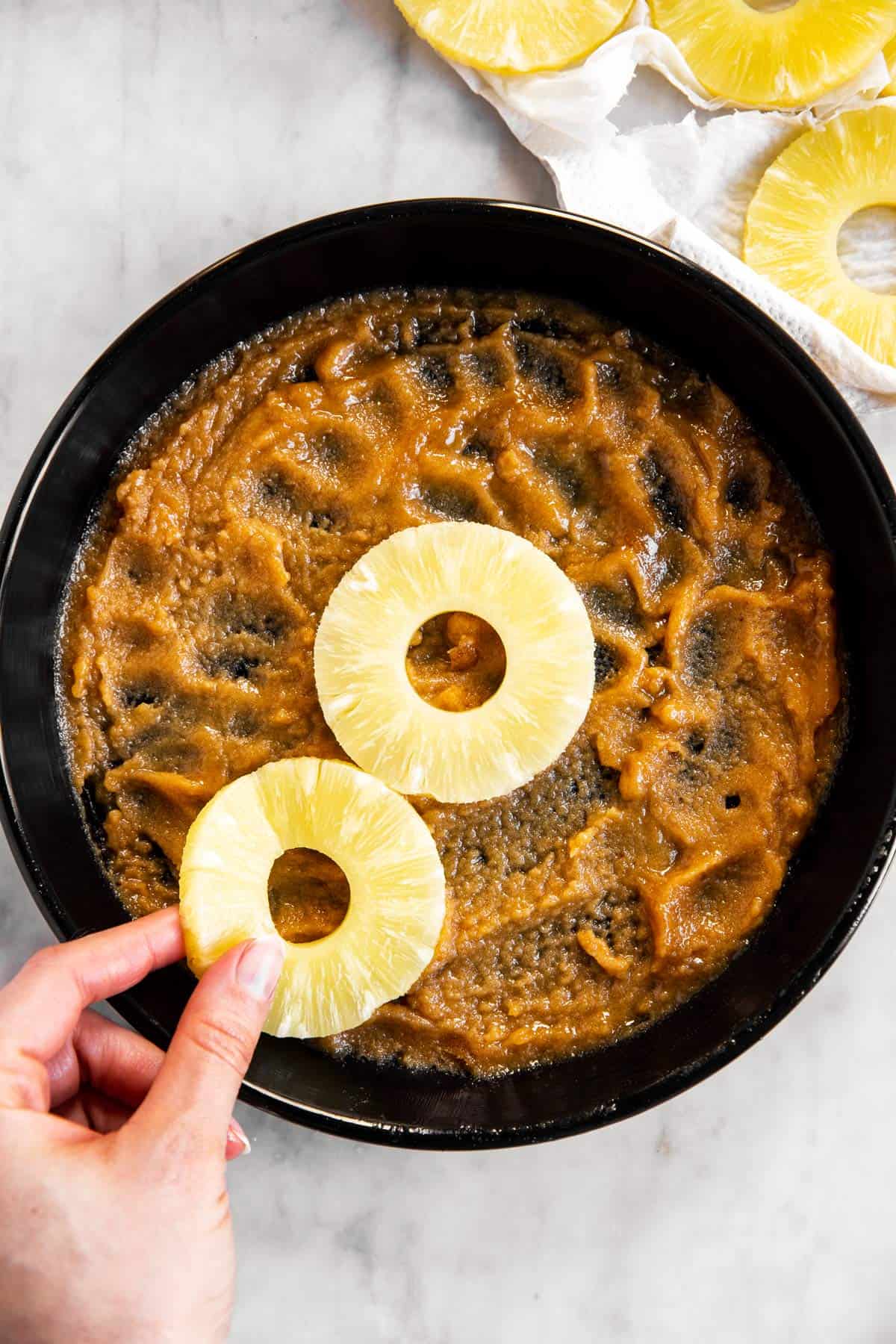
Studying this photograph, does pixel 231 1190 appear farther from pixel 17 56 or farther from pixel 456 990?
pixel 17 56

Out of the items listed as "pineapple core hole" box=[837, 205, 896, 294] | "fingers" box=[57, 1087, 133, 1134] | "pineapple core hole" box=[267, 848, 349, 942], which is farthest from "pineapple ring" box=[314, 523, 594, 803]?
"pineapple core hole" box=[837, 205, 896, 294]

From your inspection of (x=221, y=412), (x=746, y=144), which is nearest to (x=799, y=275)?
(x=746, y=144)

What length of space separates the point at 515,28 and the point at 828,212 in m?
0.70

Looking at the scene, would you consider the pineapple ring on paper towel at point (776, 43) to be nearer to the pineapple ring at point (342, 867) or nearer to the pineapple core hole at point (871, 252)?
the pineapple core hole at point (871, 252)

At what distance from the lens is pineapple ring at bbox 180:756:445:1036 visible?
1920 millimetres

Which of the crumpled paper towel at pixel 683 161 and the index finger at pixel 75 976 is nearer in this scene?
the index finger at pixel 75 976

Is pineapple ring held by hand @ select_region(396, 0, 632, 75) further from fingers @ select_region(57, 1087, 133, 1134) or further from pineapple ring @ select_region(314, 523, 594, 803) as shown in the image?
fingers @ select_region(57, 1087, 133, 1134)

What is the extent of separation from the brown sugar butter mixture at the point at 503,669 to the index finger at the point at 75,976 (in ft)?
0.80

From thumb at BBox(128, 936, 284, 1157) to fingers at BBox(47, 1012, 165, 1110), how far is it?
36cm

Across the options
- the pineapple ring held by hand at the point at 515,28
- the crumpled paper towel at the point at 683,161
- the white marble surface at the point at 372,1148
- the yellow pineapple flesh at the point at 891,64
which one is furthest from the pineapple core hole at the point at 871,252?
the pineapple ring held by hand at the point at 515,28

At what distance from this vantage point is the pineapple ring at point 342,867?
6.30ft

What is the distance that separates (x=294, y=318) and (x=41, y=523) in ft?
1.95

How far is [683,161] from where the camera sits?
7.99 ft

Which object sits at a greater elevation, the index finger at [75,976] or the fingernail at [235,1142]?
the index finger at [75,976]
